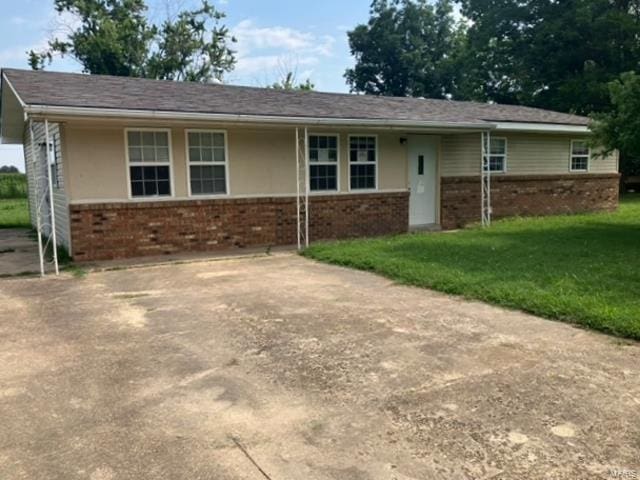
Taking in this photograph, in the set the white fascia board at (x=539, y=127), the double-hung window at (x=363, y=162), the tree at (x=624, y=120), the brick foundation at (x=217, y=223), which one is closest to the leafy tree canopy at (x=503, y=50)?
the white fascia board at (x=539, y=127)

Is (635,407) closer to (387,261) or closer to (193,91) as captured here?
(387,261)

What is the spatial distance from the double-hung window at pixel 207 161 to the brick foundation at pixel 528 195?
603cm

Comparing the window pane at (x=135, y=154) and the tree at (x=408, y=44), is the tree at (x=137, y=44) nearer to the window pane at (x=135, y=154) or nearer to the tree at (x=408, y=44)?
the tree at (x=408, y=44)

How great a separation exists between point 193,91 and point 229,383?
9.50 m

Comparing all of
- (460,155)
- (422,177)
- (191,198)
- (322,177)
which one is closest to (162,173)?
(191,198)

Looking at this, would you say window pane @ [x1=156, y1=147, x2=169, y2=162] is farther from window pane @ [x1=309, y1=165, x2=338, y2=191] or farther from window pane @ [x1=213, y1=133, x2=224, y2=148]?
window pane @ [x1=309, y1=165, x2=338, y2=191]

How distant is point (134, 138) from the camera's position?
9.88m

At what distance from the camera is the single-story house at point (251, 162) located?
31.2ft

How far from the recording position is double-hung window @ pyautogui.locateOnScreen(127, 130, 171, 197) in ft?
32.5

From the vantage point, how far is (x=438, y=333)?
5.12m

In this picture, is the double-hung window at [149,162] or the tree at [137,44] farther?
the tree at [137,44]

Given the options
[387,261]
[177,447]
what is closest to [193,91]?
[387,261]

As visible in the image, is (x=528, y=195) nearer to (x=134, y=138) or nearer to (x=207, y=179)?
(x=207, y=179)

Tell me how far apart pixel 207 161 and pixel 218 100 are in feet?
4.98
